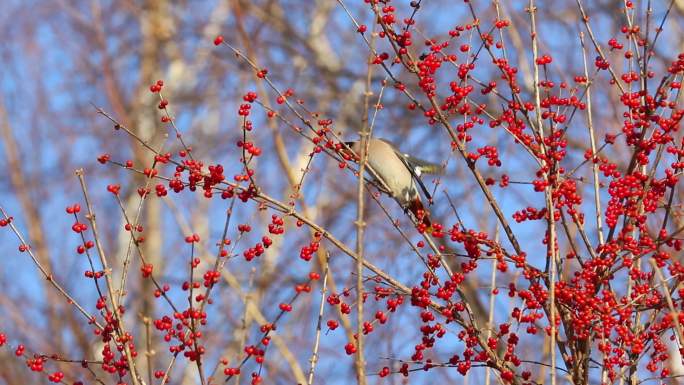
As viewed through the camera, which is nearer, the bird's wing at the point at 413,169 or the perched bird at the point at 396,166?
the perched bird at the point at 396,166

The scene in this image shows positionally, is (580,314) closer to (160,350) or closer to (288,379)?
→ (288,379)

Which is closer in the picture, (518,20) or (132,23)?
(518,20)

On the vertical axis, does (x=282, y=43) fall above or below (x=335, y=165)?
above

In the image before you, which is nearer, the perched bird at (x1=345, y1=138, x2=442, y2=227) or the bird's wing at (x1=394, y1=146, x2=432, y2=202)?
the perched bird at (x1=345, y1=138, x2=442, y2=227)

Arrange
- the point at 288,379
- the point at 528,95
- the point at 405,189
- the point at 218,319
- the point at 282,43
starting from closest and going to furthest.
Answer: the point at 405,189 → the point at 288,379 → the point at 528,95 → the point at 218,319 → the point at 282,43

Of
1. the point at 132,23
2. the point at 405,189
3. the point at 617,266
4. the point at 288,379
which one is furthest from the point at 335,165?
the point at 617,266

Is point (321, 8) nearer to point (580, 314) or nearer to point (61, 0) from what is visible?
point (61, 0)

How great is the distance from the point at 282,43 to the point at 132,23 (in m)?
2.36

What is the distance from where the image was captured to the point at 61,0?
11.1m

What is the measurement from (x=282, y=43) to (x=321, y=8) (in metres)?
0.77

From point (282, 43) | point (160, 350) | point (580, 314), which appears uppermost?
point (282, 43)

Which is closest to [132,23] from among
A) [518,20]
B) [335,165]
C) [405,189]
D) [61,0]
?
[61,0]

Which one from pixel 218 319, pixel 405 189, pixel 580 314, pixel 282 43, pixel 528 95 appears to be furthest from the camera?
pixel 282 43

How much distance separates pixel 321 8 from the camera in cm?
1039
